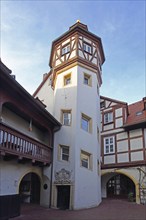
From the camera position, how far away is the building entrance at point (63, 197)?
10695 mm

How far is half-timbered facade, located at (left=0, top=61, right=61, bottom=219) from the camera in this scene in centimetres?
780

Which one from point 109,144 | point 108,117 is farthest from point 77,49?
point 109,144

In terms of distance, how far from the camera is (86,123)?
514 inches

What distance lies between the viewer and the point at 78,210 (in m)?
10.1

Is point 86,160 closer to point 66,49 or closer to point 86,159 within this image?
point 86,159

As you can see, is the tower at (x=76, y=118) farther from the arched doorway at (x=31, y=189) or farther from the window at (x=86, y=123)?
the arched doorway at (x=31, y=189)

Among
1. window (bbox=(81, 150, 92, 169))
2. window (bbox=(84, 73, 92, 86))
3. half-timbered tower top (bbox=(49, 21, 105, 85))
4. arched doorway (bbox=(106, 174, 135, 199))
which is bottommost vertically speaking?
arched doorway (bbox=(106, 174, 135, 199))

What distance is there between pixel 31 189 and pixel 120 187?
6.66 meters

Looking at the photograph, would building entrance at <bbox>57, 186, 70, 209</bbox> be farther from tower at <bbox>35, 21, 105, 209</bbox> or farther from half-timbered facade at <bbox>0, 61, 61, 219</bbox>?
half-timbered facade at <bbox>0, 61, 61, 219</bbox>

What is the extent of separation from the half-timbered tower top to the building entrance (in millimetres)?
7567

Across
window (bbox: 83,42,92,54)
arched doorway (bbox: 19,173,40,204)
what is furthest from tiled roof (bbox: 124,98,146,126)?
arched doorway (bbox: 19,173,40,204)

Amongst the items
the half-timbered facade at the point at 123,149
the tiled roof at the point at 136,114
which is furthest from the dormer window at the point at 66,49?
the tiled roof at the point at 136,114

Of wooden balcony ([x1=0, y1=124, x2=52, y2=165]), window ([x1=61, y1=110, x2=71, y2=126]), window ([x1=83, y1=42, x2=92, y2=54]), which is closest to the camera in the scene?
wooden balcony ([x1=0, y1=124, x2=52, y2=165])

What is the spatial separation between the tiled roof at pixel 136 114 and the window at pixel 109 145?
1898mm
